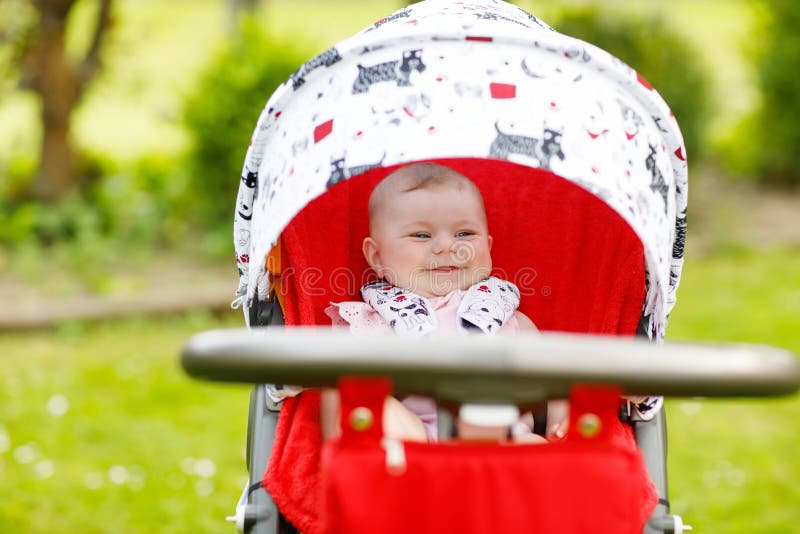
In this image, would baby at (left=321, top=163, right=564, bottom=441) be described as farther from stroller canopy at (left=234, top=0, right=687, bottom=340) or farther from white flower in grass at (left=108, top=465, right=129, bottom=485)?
white flower in grass at (left=108, top=465, right=129, bottom=485)

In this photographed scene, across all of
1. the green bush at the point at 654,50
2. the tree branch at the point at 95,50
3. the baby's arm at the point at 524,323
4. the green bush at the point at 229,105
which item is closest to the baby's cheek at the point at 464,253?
the baby's arm at the point at 524,323

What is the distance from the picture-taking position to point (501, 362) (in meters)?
1.15

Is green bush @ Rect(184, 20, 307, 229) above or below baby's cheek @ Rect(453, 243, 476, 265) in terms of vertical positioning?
above

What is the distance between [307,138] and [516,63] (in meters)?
0.39

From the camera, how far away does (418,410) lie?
1.93 metres

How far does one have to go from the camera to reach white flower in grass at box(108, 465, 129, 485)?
3404mm

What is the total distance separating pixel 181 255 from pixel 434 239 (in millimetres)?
3939

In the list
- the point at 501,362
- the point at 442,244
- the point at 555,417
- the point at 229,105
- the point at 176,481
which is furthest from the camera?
the point at 229,105

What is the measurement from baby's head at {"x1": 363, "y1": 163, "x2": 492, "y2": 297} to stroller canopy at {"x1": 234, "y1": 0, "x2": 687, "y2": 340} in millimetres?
366

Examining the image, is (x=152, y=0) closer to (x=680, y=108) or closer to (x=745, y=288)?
(x=680, y=108)

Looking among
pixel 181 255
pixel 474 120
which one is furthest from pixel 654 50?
pixel 474 120

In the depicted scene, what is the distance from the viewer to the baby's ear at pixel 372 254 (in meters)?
2.24

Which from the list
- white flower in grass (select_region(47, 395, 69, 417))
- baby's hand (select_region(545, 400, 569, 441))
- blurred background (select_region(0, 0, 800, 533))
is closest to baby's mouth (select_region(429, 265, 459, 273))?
baby's hand (select_region(545, 400, 569, 441))

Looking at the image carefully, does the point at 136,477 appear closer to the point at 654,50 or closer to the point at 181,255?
the point at 181,255
